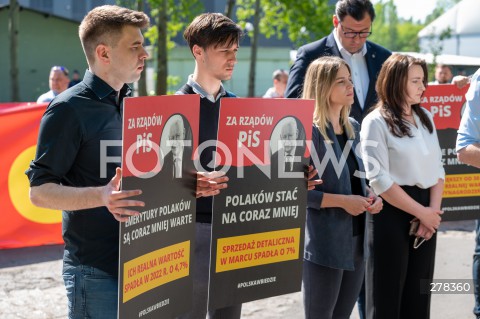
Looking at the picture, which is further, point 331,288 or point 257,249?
point 331,288

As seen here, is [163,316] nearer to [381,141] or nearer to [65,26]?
[381,141]

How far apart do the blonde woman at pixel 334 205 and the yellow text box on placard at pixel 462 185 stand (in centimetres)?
159

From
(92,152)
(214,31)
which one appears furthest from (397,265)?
(92,152)

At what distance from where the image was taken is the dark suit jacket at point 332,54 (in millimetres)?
4957

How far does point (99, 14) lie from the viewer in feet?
9.88

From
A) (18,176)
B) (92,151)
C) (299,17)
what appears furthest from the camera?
(299,17)

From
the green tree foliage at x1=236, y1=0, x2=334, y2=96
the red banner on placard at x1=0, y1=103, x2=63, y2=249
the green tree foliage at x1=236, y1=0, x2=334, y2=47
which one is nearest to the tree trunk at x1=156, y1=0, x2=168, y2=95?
the green tree foliage at x1=236, y1=0, x2=334, y2=96

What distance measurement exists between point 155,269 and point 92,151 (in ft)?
1.76

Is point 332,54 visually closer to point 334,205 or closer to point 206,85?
point 334,205

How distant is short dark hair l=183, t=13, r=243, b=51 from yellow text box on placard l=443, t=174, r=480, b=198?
2.70 metres

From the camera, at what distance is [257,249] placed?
3502mm

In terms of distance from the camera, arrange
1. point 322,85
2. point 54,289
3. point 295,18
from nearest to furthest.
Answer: point 322,85
point 54,289
point 295,18

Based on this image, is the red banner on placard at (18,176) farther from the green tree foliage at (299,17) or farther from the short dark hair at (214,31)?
the green tree foliage at (299,17)

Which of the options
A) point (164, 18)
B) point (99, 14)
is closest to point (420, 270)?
point (99, 14)
